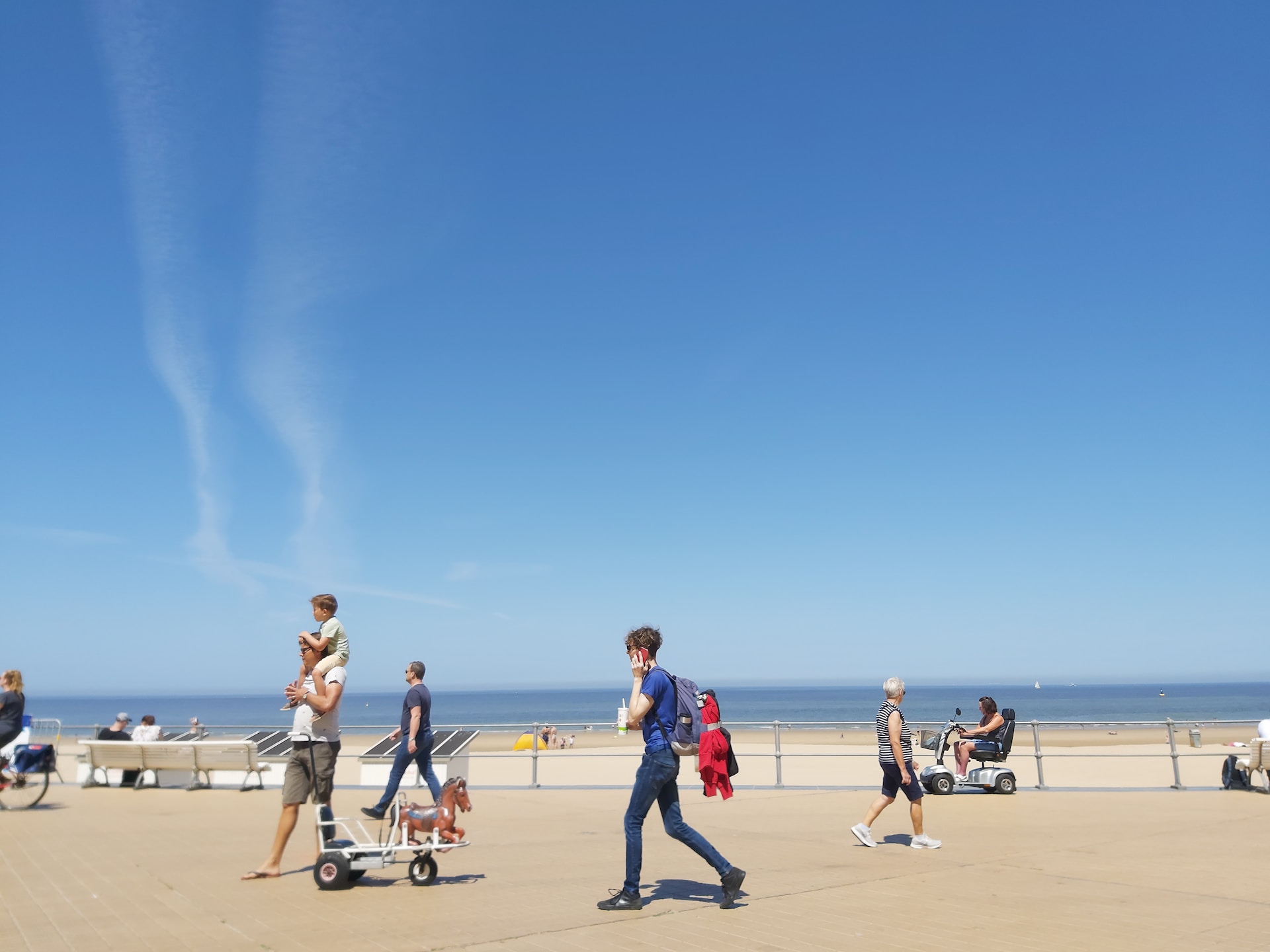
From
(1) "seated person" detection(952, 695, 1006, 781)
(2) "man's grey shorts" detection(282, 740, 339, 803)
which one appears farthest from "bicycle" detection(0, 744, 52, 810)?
(1) "seated person" detection(952, 695, 1006, 781)

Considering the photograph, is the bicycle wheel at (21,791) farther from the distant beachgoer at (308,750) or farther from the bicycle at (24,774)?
the distant beachgoer at (308,750)

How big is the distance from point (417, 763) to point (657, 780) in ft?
13.7

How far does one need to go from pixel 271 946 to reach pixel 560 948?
63.3 inches

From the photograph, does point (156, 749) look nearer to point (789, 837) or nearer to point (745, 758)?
point (789, 837)

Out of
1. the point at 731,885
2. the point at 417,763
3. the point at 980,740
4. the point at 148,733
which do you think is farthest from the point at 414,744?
the point at 148,733

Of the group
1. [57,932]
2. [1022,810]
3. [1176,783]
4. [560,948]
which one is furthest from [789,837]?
[1176,783]

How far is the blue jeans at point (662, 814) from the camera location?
6.32 metres

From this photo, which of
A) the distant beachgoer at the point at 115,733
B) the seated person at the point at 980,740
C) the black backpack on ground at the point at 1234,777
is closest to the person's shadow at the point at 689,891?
the seated person at the point at 980,740

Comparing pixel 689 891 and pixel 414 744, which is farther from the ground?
pixel 414 744

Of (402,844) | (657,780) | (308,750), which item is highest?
(308,750)

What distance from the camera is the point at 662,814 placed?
6.36m

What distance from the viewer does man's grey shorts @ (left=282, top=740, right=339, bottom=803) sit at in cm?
711

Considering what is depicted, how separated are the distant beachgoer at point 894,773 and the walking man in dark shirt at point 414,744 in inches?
168

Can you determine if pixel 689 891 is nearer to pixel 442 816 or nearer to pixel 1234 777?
pixel 442 816
